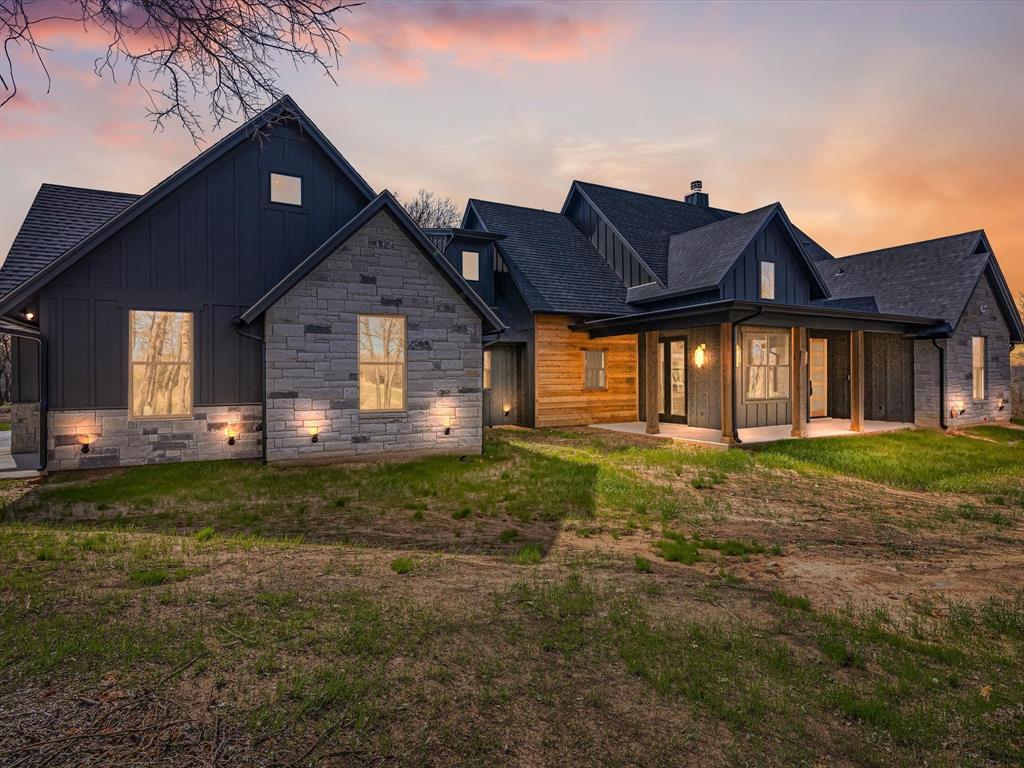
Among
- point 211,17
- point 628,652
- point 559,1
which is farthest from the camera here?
point 559,1

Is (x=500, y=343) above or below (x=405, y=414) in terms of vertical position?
above

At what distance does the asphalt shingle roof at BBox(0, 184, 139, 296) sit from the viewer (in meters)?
10.3

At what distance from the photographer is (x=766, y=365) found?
1556 centimetres

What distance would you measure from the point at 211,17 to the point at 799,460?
38.3 ft

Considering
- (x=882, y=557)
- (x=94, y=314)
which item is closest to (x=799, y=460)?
(x=882, y=557)

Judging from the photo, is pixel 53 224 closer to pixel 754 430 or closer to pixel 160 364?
pixel 160 364

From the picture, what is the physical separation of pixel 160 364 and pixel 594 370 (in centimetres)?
1170

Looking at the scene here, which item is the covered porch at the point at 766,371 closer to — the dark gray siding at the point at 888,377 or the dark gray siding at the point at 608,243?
the dark gray siding at the point at 888,377

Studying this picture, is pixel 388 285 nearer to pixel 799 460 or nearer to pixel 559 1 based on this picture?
pixel 559 1

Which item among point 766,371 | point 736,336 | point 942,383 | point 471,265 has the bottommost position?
point 942,383

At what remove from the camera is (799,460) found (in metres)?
11.1

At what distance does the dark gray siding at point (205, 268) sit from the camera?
923 cm

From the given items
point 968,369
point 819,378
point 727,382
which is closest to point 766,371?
point 819,378

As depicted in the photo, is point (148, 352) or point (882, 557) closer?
point (882, 557)
